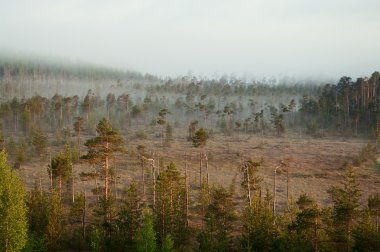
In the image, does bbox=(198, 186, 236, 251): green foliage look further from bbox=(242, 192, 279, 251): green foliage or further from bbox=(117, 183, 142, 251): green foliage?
bbox=(117, 183, 142, 251): green foliage

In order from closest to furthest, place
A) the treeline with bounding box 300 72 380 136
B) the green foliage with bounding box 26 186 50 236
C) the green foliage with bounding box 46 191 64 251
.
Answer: the green foliage with bounding box 46 191 64 251
the green foliage with bounding box 26 186 50 236
the treeline with bounding box 300 72 380 136

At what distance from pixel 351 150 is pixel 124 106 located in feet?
318

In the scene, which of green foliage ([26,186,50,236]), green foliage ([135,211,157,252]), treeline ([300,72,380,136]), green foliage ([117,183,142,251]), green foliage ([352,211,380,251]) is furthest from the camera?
treeline ([300,72,380,136])

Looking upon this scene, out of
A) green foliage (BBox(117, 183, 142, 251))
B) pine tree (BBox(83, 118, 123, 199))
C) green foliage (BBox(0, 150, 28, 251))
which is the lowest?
green foliage (BBox(117, 183, 142, 251))

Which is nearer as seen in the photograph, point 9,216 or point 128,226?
point 9,216

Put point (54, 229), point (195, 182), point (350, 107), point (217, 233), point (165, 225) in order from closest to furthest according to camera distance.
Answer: point (54, 229)
point (217, 233)
point (165, 225)
point (195, 182)
point (350, 107)

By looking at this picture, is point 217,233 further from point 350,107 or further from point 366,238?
point 350,107

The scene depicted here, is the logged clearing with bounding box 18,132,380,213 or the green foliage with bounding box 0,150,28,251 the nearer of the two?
the green foliage with bounding box 0,150,28,251

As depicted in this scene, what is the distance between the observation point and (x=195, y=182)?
69.2 metres

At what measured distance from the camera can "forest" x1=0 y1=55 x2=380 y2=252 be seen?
35312 mm

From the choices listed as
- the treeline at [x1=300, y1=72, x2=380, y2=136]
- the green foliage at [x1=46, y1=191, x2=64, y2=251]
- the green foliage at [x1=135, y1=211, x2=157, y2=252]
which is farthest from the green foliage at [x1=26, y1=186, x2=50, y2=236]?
the treeline at [x1=300, y1=72, x2=380, y2=136]

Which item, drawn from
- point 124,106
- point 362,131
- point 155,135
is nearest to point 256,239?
point 155,135

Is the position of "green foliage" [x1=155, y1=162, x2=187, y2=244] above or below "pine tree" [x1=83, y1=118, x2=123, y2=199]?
below

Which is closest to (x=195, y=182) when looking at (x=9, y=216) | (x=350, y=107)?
(x=9, y=216)
